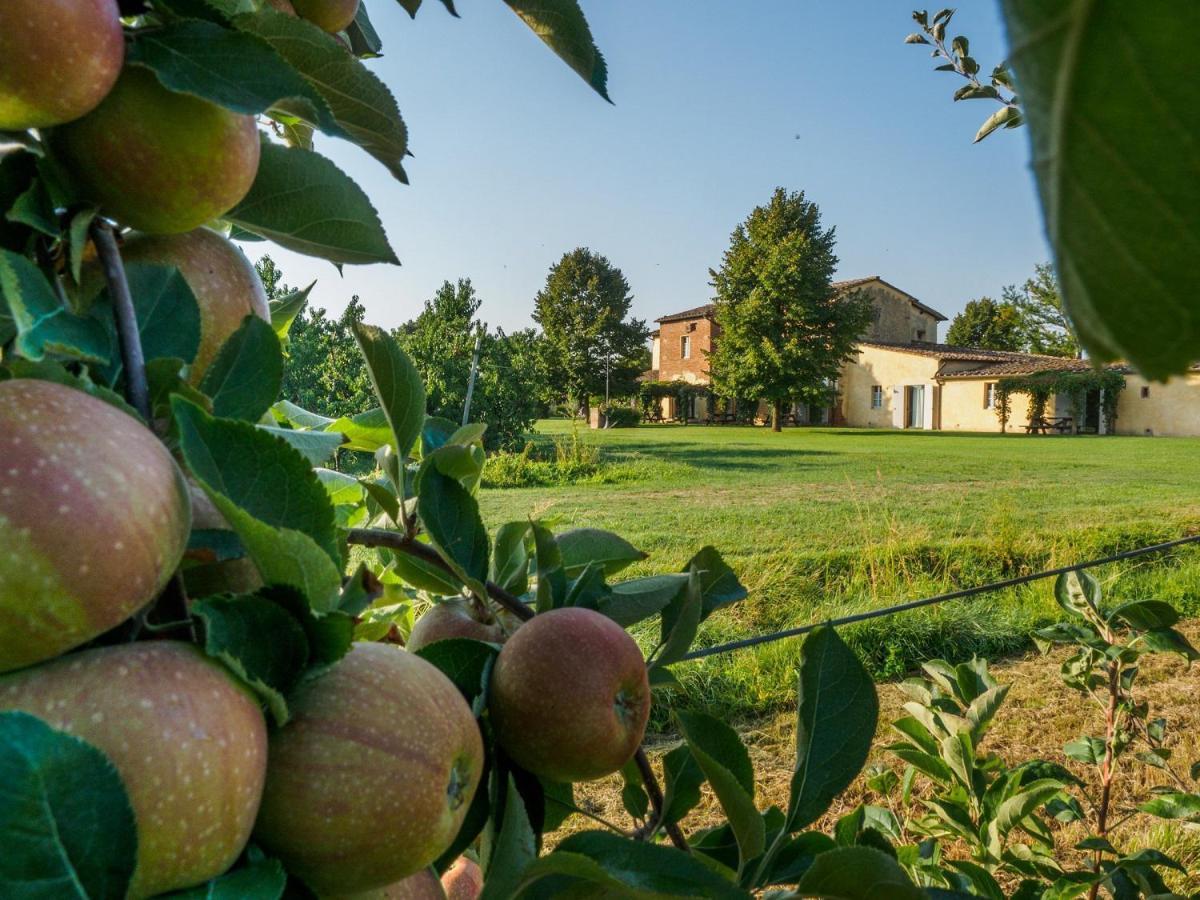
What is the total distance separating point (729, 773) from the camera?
18.7 inches

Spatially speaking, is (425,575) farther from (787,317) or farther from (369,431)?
(787,317)

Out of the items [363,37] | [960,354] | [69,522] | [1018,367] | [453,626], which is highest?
[960,354]

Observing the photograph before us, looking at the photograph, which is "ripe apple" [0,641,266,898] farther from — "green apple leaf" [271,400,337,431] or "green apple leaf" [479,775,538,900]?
"green apple leaf" [271,400,337,431]

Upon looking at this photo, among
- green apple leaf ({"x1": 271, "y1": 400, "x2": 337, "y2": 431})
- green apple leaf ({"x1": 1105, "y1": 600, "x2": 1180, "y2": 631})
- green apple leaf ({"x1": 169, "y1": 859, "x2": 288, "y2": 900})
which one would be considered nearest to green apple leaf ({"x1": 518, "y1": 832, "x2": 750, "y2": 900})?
green apple leaf ({"x1": 169, "y1": 859, "x2": 288, "y2": 900})

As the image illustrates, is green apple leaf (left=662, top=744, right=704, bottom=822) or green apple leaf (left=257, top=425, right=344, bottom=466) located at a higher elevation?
green apple leaf (left=257, top=425, right=344, bottom=466)

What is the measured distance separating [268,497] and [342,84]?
0.25m

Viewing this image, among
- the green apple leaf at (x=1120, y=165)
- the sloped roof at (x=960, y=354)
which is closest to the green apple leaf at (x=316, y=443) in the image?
the green apple leaf at (x=1120, y=165)

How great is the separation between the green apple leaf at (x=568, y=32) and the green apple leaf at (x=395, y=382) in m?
0.23

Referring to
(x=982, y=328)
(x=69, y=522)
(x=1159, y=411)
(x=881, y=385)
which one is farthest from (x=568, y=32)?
(x=982, y=328)

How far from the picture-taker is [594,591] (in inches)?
24.5

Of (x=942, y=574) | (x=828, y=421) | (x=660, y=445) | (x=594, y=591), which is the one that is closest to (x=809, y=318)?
(x=828, y=421)

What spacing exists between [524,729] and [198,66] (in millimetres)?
364

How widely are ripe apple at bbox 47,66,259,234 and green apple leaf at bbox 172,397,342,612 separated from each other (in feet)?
0.41

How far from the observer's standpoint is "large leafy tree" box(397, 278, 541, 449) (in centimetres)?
1216
